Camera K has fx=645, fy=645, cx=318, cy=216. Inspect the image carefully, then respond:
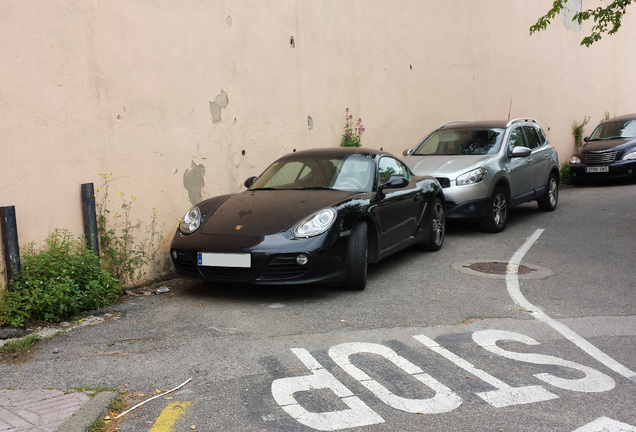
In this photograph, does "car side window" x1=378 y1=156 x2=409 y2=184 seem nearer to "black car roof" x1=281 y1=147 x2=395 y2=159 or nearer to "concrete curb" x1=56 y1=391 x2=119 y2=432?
"black car roof" x1=281 y1=147 x2=395 y2=159

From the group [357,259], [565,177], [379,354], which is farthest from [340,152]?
[565,177]

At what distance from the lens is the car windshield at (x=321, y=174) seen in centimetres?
739

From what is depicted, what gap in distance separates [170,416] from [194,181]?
16.0 feet

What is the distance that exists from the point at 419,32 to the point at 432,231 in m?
6.73

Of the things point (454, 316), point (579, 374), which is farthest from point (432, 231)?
point (579, 374)

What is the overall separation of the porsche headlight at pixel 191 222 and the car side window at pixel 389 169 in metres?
2.19

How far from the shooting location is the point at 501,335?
5285mm

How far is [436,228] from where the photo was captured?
901cm

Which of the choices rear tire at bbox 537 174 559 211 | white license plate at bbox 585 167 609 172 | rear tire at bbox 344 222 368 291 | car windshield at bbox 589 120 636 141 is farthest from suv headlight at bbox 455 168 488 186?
car windshield at bbox 589 120 636 141

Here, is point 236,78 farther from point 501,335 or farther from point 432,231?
point 501,335

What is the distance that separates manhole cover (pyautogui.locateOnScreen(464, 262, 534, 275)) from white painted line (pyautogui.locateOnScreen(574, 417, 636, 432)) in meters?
4.08

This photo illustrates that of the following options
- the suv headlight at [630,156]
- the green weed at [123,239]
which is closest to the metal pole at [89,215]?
the green weed at [123,239]

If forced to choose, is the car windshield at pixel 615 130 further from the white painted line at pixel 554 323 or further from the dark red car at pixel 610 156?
the white painted line at pixel 554 323

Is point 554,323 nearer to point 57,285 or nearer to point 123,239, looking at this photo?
point 57,285
